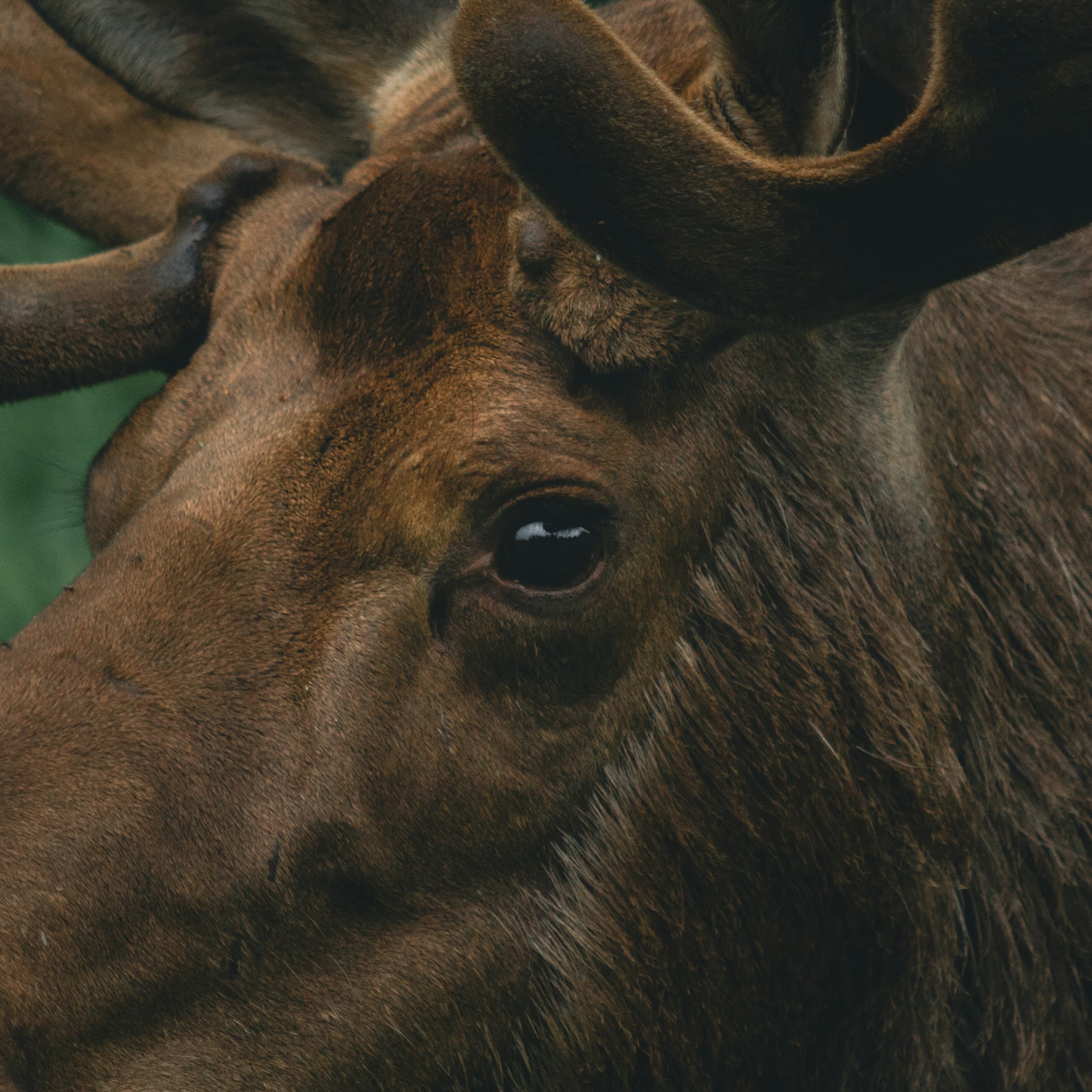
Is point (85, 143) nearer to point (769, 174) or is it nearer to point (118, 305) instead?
point (118, 305)

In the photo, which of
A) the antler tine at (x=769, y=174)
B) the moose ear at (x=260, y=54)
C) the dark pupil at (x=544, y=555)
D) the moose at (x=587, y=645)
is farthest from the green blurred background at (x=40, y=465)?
the antler tine at (x=769, y=174)

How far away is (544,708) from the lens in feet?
6.37

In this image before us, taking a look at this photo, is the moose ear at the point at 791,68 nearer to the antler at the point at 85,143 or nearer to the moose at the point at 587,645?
the moose at the point at 587,645

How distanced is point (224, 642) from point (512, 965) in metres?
0.65

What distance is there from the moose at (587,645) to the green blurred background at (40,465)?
1.97 metres

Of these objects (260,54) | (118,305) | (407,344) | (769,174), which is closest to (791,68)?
(769,174)

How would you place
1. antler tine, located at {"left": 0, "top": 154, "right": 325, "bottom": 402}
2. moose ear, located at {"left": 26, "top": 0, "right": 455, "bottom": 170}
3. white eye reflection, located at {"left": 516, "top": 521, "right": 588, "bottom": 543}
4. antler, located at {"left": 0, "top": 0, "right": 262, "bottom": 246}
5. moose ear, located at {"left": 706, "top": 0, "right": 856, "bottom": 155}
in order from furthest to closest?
antler, located at {"left": 0, "top": 0, "right": 262, "bottom": 246} → moose ear, located at {"left": 26, "top": 0, "right": 455, "bottom": 170} → antler tine, located at {"left": 0, "top": 154, "right": 325, "bottom": 402} → white eye reflection, located at {"left": 516, "top": 521, "right": 588, "bottom": 543} → moose ear, located at {"left": 706, "top": 0, "right": 856, "bottom": 155}

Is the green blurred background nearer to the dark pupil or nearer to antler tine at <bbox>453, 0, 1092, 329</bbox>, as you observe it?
the dark pupil

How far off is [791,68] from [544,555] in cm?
74

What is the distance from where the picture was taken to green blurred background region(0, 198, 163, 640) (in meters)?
4.06

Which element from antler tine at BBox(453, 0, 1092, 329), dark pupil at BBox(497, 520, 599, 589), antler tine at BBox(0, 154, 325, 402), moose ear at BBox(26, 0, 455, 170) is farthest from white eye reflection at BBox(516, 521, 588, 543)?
moose ear at BBox(26, 0, 455, 170)

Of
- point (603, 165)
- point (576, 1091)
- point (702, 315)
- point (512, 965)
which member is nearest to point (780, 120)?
point (702, 315)

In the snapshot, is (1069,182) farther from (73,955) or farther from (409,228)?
(73,955)

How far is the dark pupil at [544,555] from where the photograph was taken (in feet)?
6.26
